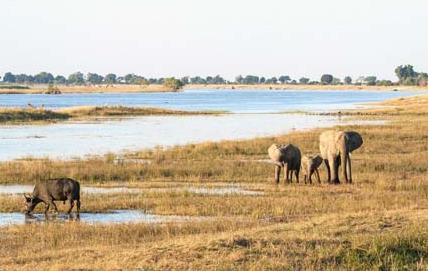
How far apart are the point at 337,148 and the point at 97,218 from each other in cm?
1131

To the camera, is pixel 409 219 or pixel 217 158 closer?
pixel 409 219

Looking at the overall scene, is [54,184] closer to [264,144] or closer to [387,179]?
[387,179]

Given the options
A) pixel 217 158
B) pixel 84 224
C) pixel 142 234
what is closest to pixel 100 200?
pixel 84 224

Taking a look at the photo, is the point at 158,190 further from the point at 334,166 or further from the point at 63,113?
the point at 63,113

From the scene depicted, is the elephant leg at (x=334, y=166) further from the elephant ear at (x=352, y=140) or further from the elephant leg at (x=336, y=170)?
the elephant ear at (x=352, y=140)

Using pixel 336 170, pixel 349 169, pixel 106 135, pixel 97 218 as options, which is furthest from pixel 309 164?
pixel 106 135

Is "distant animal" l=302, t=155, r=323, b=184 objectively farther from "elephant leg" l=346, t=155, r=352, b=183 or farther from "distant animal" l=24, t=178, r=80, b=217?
"distant animal" l=24, t=178, r=80, b=217

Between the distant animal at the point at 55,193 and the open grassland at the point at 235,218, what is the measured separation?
67 centimetres

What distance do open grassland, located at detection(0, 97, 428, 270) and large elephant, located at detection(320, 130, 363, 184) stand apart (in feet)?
3.51

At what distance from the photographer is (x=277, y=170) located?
28469mm

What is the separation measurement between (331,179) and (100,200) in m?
8.93

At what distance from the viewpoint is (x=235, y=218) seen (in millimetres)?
20266

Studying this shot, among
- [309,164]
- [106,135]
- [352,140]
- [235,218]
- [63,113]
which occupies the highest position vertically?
[352,140]

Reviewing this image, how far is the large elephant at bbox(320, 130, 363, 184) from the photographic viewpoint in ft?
95.4
